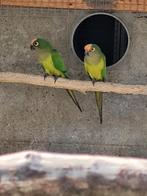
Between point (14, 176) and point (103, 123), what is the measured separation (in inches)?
113

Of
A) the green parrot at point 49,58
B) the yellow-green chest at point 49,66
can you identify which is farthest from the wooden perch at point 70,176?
the yellow-green chest at point 49,66

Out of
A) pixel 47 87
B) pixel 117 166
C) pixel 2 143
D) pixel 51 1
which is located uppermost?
pixel 51 1

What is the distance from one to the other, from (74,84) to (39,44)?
39 centimetres

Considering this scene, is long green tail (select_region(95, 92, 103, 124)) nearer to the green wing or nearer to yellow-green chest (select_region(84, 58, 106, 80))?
yellow-green chest (select_region(84, 58, 106, 80))

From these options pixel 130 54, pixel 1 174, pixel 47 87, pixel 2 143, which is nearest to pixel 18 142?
pixel 2 143

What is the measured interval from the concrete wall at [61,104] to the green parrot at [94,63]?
24cm

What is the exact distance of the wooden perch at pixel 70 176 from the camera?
2.15m

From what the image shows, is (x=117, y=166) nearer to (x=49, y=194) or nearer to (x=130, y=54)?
(x=49, y=194)

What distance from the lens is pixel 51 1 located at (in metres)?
4.75

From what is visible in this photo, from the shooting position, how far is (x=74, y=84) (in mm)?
4523

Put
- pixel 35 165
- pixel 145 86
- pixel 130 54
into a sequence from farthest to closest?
pixel 130 54 → pixel 145 86 → pixel 35 165

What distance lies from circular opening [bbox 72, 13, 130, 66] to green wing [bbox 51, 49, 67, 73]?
1.19 feet

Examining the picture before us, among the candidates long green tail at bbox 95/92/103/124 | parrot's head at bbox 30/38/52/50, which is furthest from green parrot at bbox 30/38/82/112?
long green tail at bbox 95/92/103/124

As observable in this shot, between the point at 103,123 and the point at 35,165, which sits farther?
the point at 103,123
